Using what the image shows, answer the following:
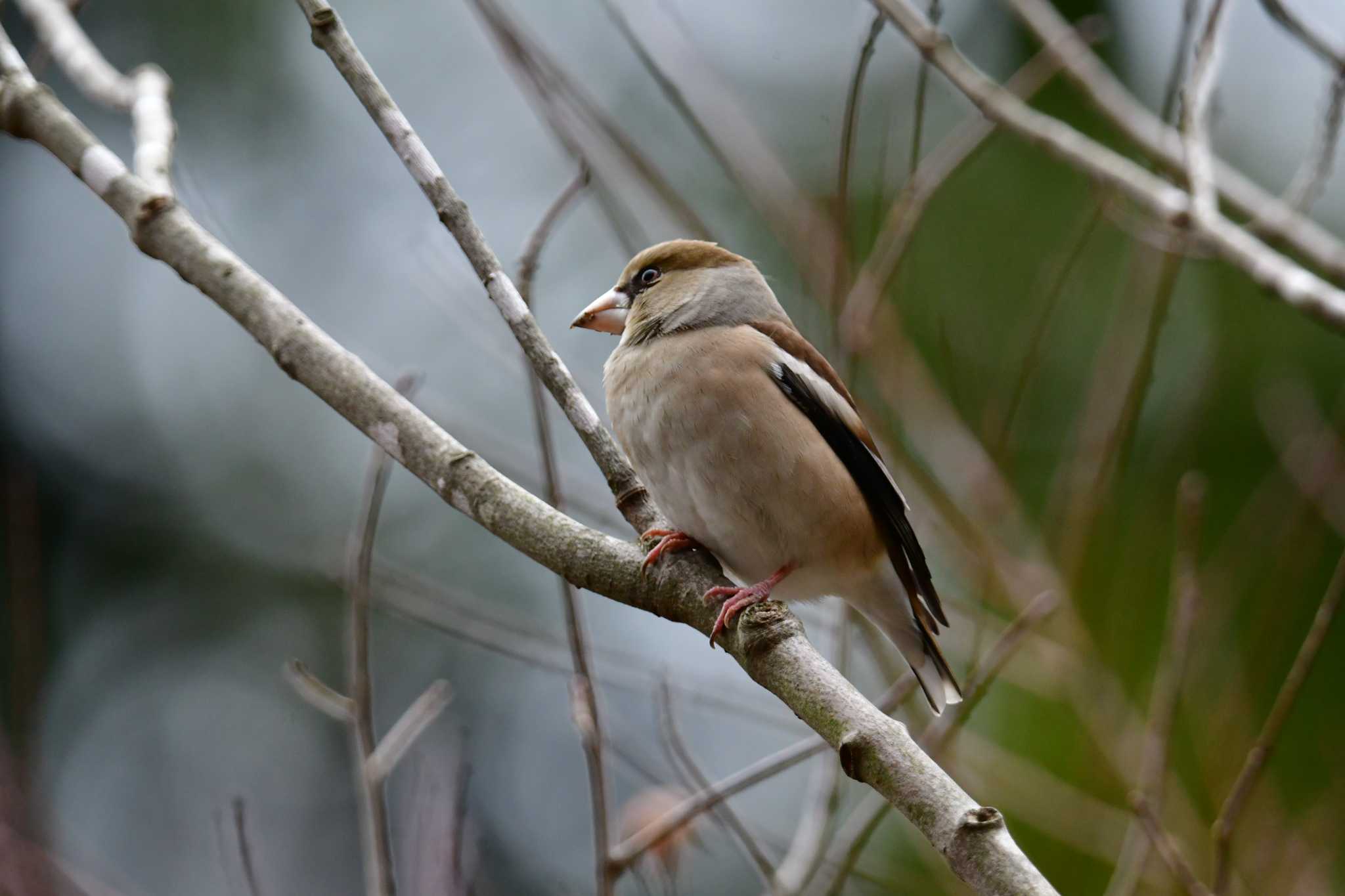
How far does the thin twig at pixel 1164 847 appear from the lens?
2363 millimetres

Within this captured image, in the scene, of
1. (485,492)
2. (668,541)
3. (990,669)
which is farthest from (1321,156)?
(485,492)

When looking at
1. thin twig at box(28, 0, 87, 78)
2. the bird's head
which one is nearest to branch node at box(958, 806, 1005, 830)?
the bird's head

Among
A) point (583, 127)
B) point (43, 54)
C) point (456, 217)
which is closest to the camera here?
point (456, 217)

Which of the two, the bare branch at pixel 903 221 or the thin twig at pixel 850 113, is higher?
the thin twig at pixel 850 113

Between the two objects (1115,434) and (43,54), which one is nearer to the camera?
(1115,434)

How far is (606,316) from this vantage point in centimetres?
390

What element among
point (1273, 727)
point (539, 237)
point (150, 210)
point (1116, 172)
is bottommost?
point (1273, 727)

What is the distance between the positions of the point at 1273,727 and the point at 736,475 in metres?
1.39

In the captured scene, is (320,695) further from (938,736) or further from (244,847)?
(938,736)

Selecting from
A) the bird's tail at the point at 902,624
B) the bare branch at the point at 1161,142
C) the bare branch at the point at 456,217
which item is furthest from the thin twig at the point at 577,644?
the bare branch at the point at 1161,142

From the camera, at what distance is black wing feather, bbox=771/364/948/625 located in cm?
353

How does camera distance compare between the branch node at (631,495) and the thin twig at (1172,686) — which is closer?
the thin twig at (1172,686)

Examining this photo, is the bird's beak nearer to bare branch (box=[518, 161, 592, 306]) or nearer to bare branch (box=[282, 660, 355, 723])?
bare branch (box=[518, 161, 592, 306])

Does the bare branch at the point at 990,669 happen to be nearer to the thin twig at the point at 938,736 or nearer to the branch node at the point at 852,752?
the thin twig at the point at 938,736
